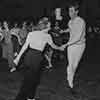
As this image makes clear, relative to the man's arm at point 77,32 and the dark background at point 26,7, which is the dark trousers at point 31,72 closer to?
the man's arm at point 77,32

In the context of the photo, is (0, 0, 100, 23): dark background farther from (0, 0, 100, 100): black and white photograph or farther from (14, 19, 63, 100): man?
(14, 19, 63, 100): man

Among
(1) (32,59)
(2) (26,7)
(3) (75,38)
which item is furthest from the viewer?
(2) (26,7)

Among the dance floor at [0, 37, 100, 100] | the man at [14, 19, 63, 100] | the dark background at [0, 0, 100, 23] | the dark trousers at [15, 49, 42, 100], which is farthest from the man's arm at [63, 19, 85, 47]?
the dark background at [0, 0, 100, 23]

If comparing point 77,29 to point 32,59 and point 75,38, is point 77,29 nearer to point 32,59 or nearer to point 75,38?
point 75,38

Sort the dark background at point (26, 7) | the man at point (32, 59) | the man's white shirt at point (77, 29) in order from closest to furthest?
the man at point (32, 59) → the man's white shirt at point (77, 29) → the dark background at point (26, 7)

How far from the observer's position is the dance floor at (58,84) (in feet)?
16.1

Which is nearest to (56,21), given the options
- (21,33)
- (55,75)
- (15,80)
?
A: (21,33)

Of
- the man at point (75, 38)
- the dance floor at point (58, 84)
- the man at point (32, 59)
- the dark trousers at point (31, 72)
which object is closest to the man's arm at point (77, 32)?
the man at point (75, 38)

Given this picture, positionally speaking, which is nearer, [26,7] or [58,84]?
[58,84]

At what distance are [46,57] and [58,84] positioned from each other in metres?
2.26

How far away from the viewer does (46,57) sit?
8.09m

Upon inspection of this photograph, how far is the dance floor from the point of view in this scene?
4922 mm

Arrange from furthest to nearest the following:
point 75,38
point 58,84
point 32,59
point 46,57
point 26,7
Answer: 1. point 26,7
2. point 46,57
3. point 58,84
4. point 75,38
5. point 32,59

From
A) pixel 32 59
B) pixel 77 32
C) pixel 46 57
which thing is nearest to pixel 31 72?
pixel 32 59
